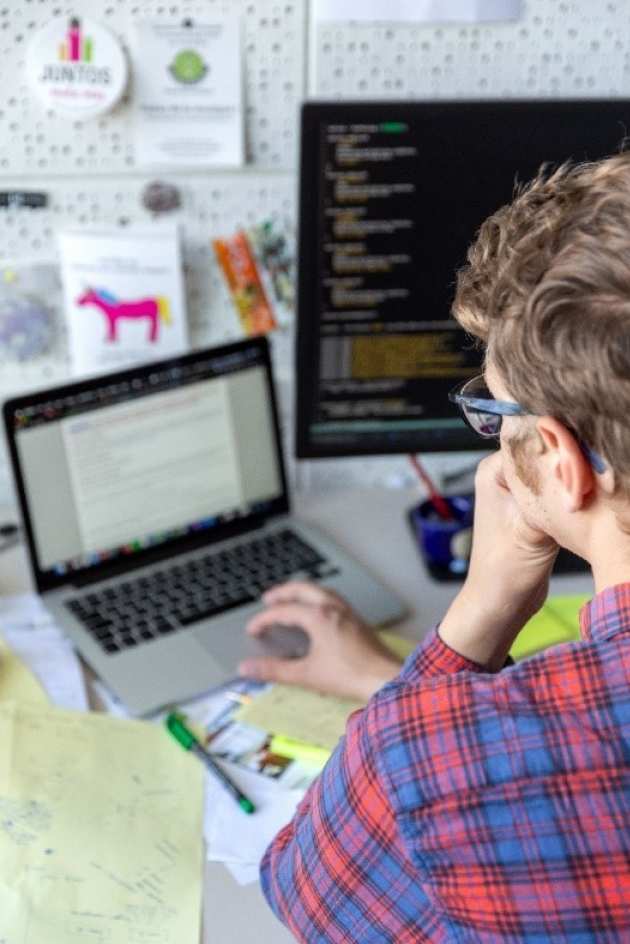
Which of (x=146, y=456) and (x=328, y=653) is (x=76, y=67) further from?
(x=328, y=653)

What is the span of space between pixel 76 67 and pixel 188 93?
12 centimetres

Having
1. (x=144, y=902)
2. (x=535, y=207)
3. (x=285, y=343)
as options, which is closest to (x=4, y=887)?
(x=144, y=902)

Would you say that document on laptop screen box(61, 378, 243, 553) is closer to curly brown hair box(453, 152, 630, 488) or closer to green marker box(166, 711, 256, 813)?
green marker box(166, 711, 256, 813)

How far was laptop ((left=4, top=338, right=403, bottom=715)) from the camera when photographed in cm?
126

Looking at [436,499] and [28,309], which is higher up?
[28,309]

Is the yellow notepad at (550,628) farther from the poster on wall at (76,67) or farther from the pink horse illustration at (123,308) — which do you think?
the poster on wall at (76,67)

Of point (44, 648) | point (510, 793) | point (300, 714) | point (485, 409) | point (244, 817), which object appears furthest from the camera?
point (44, 648)

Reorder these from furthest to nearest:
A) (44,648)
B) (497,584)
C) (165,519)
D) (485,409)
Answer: (165,519), (44,648), (497,584), (485,409)

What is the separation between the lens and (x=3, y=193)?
53.7 inches

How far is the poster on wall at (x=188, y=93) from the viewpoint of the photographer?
1318 millimetres

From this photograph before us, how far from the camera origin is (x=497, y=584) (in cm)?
94

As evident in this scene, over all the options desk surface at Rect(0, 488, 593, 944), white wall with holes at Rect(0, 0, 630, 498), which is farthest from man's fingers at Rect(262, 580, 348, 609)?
white wall with holes at Rect(0, 0, 630, 498)

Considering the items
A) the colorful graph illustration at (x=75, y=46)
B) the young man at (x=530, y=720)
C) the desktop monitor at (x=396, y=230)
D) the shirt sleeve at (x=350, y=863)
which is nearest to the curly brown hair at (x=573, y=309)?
the young man at (x=530, y=720)

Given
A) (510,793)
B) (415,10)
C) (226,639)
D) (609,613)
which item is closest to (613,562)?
(609,613)
